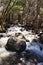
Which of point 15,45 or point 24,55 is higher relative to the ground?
point 15,45

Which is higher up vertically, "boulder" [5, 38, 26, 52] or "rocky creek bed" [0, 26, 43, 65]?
"boulder" [5, 38, 26, 52]

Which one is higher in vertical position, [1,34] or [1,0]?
[1,0]

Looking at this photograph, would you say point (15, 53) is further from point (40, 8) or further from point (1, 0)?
point (1, 0)

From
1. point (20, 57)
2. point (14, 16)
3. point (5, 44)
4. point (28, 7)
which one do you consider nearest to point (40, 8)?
point (28, 7)

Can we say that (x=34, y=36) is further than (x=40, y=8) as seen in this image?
No

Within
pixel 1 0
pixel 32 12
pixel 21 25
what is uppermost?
pixel 1 0

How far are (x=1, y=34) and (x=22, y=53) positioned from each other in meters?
2.21

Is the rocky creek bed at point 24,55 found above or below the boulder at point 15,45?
below

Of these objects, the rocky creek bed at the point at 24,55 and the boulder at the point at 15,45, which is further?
the boulder at the point at 15,45

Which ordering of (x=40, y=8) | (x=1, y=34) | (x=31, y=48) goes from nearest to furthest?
(x=31, y=48), (x=1, y=34), (x=40, y=8)

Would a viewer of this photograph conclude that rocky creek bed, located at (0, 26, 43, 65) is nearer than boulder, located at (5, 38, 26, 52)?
Yes

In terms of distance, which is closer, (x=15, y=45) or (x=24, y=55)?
(x=24, y=55)

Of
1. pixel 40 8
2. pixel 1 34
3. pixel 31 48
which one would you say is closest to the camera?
pixel 31 48

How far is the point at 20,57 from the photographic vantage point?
262 inches
